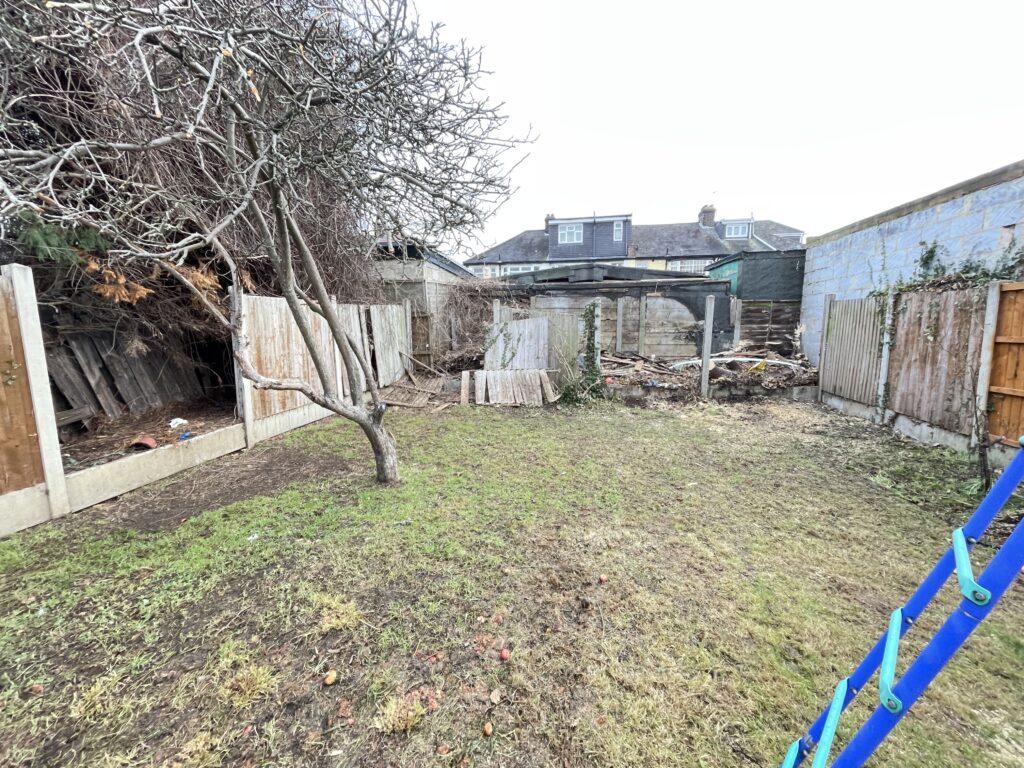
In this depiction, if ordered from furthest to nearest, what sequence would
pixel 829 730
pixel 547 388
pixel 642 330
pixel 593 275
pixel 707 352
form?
1. pixel 593 275
2. pixel 642 330
3. pixel 547 388
4. pixel 707 352
5. pixel 829 730

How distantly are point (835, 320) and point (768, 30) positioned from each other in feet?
14.9

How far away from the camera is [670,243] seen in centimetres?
2462

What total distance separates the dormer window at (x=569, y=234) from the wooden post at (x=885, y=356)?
20337mm

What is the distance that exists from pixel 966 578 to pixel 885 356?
636cm

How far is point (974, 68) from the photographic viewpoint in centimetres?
487

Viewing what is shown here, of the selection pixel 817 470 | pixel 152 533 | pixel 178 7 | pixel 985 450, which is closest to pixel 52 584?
pixel 152 533

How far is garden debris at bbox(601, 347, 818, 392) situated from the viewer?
7.76m

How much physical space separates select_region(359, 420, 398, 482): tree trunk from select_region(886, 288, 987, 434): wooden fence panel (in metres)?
5.74

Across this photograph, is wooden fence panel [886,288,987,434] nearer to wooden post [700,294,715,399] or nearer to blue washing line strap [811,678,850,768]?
wooden post [700,294,715,399]

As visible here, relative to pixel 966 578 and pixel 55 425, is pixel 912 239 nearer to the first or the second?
pixel 966 578

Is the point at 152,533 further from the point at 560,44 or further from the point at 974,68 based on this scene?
the point at 974,68

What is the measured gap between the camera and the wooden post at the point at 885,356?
18.2 feet

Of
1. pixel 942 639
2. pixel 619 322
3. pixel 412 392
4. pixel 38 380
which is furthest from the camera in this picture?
pixel 619 322

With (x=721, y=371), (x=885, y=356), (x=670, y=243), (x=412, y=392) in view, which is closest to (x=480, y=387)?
(x=412, y=392)
